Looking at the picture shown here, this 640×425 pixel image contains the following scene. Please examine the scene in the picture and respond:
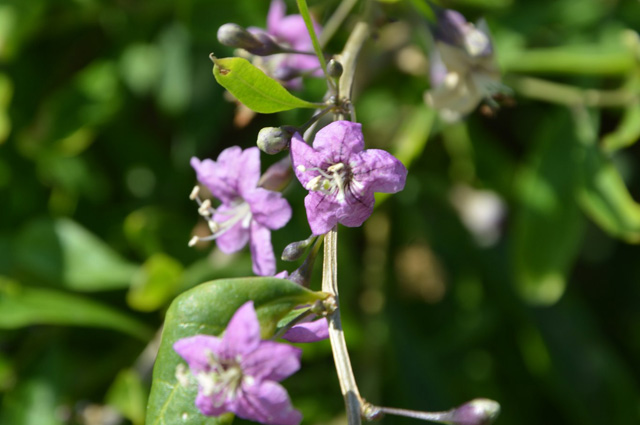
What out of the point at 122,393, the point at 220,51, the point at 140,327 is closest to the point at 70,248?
the point at 140,327

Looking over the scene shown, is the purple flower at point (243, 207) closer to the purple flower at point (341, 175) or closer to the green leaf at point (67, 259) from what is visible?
the purple flower at point (341, 175)

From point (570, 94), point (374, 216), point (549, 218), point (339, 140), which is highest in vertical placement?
point (339, 140)

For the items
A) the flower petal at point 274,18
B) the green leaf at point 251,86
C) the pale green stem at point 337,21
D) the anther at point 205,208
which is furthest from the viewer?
the flower petal at point 274,18

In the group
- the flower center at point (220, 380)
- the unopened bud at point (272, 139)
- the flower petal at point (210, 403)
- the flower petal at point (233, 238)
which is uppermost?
the unopened bud at point (272, 139)

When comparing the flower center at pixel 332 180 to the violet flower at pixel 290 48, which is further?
the violet flower at pixel 290 48

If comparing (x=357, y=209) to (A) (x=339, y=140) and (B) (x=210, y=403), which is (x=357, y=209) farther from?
(B) (x=210, y=403)

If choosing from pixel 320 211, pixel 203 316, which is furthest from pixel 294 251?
pixel 203 316

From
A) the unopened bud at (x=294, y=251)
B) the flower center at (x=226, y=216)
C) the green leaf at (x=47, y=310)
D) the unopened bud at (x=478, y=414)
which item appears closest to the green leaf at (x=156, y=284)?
the green leaf at (x=47, y=310)
